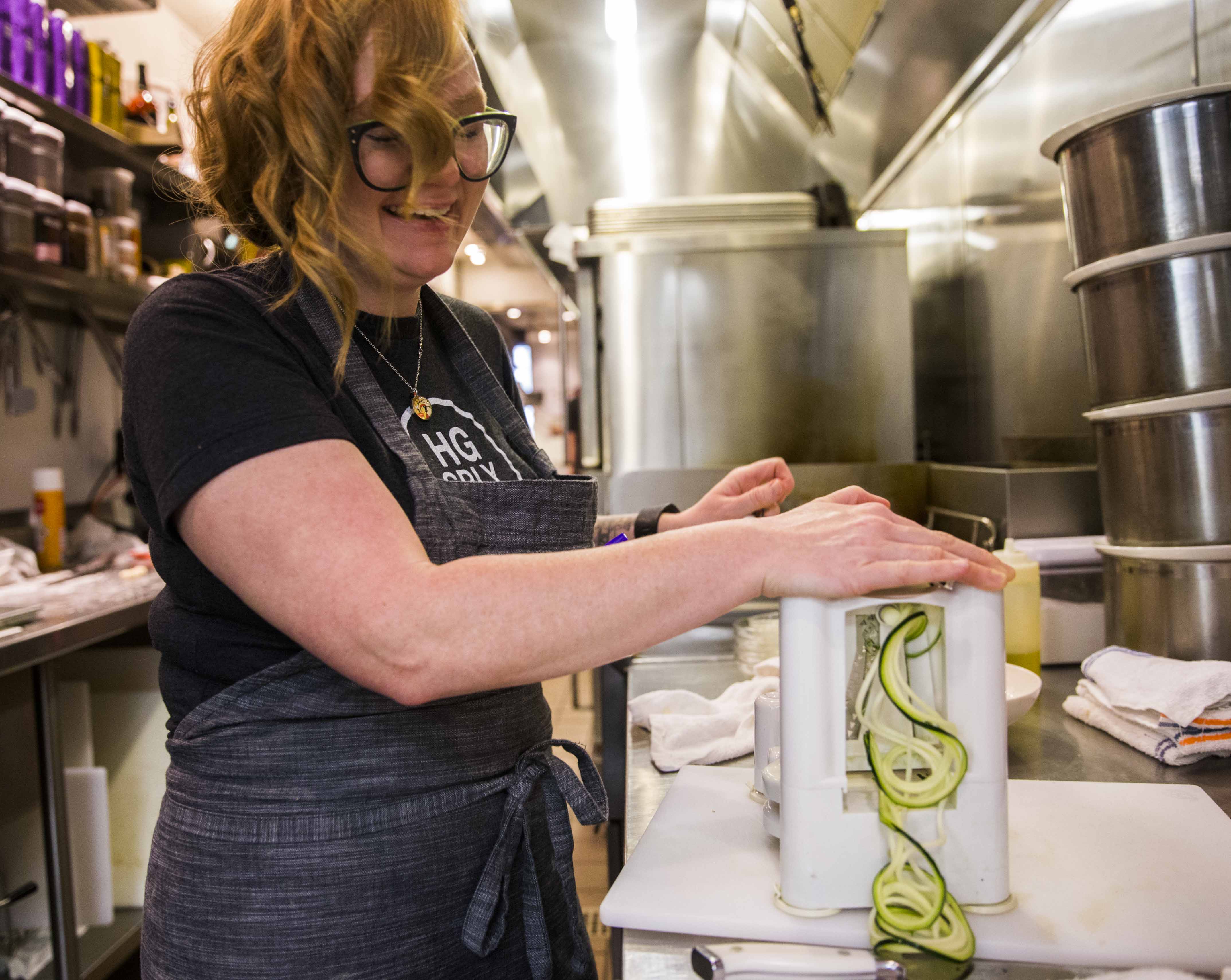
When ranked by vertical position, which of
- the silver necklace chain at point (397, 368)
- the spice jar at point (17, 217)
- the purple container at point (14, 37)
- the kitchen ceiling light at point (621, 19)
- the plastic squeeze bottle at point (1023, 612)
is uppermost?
the kitchen ceiling light at point (621, 19)

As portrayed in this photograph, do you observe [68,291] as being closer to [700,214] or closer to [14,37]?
[14,37]

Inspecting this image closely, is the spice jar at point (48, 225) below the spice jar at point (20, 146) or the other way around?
below

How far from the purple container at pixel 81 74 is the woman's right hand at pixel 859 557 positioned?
101 inches

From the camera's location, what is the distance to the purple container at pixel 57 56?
234 cm

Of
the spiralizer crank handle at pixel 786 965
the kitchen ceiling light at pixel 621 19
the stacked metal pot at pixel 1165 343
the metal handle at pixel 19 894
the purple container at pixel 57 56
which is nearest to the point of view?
the spiralizer crank handle at pixel 786 965

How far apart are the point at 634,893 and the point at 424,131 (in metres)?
0.65

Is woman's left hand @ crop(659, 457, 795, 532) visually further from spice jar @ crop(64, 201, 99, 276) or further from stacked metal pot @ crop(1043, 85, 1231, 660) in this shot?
spice jar @ crop(64, 201, 99, 276)

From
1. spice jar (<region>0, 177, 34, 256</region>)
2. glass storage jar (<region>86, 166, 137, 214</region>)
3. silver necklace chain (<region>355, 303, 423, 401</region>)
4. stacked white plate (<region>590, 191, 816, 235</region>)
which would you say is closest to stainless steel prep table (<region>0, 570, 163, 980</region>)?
spice jar (<region>0, 177, 34, 256</region>)

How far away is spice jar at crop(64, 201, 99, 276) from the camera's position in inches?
93.4

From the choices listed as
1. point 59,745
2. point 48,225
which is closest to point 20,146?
point 48,225

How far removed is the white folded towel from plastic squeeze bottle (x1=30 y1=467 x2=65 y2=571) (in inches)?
71.5

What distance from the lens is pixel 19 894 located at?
1702 millimetres

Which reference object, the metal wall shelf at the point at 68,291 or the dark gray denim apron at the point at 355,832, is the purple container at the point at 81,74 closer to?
the metal wall shelf at the point at 68,291

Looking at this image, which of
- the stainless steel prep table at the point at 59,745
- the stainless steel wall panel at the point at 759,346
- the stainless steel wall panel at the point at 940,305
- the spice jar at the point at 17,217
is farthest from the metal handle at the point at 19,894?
the stainless steel wall panel at the point at 940,305
